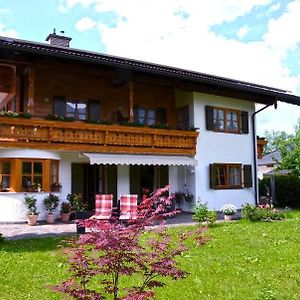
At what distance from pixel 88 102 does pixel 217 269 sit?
39.7 feet

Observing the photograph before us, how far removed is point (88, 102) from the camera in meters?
18.5

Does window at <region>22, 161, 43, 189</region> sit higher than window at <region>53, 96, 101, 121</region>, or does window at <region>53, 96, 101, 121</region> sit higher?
window at <region>53, 96, 101, 121</region>

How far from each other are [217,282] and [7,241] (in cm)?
652

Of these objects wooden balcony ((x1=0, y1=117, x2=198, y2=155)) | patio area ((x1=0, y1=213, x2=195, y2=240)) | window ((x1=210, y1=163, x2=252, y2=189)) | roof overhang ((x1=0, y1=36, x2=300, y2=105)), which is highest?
roof overhang ((x1=0, y1=36, x2=300, y2=105))

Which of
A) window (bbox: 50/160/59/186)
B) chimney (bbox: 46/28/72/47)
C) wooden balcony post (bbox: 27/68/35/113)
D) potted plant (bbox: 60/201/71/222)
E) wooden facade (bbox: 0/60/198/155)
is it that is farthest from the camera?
chimney (bbox: 46/28/72/47)

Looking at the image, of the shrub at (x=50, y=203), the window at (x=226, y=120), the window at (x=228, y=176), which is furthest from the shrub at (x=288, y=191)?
the shrub at (x=50, y=203)

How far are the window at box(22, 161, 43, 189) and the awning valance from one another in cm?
193

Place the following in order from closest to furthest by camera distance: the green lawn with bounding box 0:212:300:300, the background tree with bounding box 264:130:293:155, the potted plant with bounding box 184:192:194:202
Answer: the green lawn with bounding box 0:212:300:300, the potted plant with bounding box 184:192:194:202, the background tree with bounding box 264:130:293:155

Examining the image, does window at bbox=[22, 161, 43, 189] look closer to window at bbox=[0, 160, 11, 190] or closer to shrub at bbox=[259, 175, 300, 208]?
window at bbox=[0, 160, 11, 190]

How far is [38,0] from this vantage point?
38.0 ft

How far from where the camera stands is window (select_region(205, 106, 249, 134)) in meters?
20.1

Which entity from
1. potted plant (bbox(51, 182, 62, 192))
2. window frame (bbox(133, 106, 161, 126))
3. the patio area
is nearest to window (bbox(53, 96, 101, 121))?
window frame (bbox(133, 106, 161, 126))

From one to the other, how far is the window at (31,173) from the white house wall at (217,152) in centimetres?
746

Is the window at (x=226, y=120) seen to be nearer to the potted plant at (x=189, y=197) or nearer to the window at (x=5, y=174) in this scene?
the potted plant at (x=189, y=197)
